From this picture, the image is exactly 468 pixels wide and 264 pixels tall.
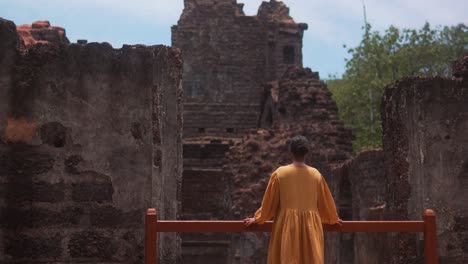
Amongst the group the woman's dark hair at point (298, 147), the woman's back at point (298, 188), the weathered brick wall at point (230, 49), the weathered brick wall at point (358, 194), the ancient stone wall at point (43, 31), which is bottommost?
the weathered brick wall at point (358, 194)

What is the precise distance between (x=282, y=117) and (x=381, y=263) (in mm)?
7309

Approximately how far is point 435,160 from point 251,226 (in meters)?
2.09

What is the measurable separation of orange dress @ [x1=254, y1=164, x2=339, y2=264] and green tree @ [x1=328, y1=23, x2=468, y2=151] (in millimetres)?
24115

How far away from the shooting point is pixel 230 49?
3281cm

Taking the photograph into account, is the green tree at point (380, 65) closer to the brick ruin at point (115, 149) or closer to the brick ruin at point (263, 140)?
the brick ruin at point (263, 140)

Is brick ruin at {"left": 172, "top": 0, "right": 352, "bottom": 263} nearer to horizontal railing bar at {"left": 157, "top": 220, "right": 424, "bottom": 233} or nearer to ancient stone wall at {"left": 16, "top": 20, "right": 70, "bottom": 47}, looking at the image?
ancient stone wall at {"left": 16, "top": 20, "right": 70, "bottom": 47}

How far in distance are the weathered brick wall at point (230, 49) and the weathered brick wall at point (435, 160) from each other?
2475cm

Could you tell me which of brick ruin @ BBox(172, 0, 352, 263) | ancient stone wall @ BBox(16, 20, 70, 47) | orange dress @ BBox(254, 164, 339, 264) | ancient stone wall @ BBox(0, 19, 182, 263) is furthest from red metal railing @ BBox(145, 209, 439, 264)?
brick ruin @ BBox(172, 0, 352, 263)

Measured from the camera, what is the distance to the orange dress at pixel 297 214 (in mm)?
4664

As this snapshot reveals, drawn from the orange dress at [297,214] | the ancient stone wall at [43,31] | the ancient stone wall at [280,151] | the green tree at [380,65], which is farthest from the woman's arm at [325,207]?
the green tree at [380,65]

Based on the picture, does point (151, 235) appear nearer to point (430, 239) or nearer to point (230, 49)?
point (430, 239)

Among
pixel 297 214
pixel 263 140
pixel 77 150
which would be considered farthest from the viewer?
pixel 263 140

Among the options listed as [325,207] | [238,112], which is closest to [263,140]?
[325,207]

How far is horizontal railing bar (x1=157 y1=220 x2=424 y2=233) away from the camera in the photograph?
15.9ft
